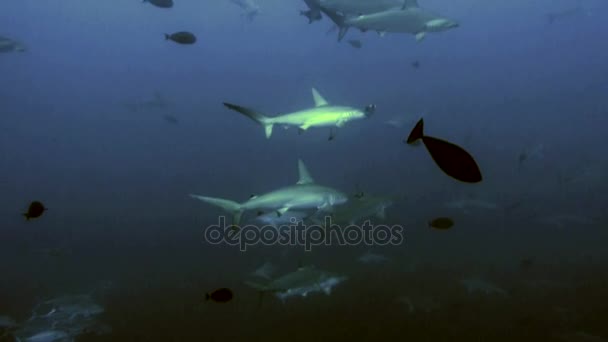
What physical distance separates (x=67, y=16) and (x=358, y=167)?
8839cm

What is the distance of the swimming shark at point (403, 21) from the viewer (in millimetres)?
5617

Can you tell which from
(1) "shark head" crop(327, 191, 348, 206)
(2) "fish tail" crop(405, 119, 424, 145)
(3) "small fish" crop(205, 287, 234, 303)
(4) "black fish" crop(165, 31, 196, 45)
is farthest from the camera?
(4) "black fish" crop(165, 31, 196, 45)

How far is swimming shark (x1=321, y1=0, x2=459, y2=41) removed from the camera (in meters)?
5.62

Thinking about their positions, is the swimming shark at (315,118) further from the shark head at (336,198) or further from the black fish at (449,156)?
the black fish at (449,156)

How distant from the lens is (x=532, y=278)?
33.2 feet

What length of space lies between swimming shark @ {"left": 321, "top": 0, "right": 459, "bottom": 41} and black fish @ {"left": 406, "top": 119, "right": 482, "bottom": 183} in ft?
13.2

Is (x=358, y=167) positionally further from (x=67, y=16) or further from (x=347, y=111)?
(x=67, y=16)

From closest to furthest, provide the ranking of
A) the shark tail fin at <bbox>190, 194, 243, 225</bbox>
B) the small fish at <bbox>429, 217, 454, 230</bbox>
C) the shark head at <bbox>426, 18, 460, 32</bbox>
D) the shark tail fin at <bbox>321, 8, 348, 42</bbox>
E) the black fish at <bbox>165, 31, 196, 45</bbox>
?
the shark tail fin at <bbox>190, 194, 243, 225</bbox> < the shark head at <bbox>426, 18, 460, 32</bbox> < the shark tail fin at <bbox>321, 8, 348, 42</bbox> < the small fish at <bbox>429, 217, 454, 230</bbox> < the black fish at <bbox>165, 31, 196, 45</bbox>

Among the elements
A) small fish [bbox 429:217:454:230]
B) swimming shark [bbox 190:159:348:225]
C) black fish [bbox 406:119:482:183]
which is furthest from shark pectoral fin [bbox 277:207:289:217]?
black fish [bbox 406:119:482:183]

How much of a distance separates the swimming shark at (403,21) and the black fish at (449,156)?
404 centimetres

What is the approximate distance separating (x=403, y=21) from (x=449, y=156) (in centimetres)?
422

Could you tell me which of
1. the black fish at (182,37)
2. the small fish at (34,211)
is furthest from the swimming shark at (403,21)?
the small fish at (34,211)

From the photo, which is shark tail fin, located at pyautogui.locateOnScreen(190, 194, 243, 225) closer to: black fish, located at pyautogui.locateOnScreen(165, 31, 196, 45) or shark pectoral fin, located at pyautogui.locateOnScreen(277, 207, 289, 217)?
shark pectoral fin, located at pyautogui.locateOnScreen(277, 207, 289, 217)

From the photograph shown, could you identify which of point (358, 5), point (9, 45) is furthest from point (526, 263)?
point (9, 45)
